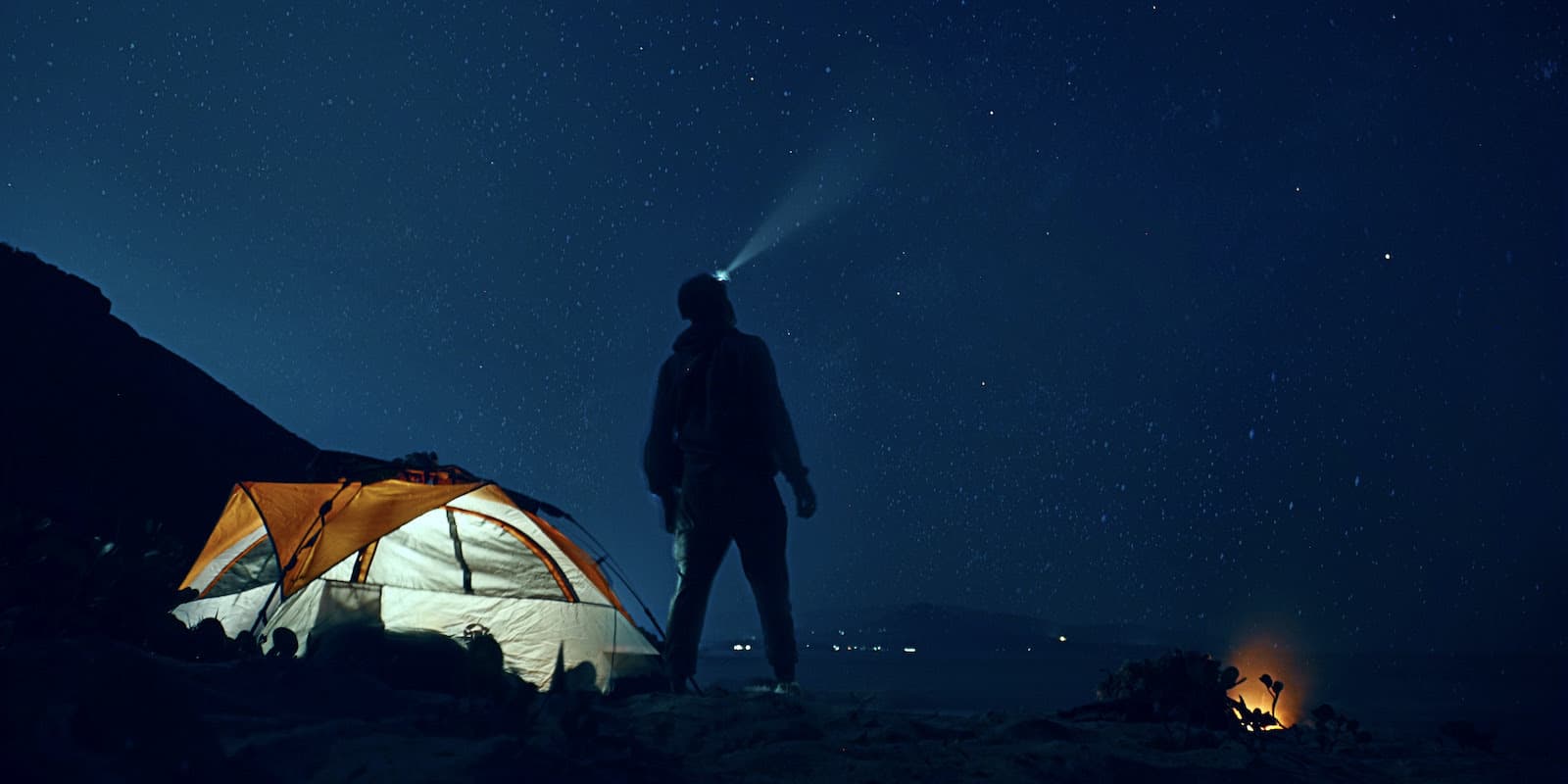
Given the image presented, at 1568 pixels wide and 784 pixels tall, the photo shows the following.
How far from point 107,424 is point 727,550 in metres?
17.1

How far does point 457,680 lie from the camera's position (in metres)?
6.36

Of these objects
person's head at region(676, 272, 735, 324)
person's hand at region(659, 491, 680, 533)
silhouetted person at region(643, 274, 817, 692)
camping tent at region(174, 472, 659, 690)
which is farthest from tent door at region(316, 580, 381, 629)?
person's head at region(676, 272, 735, 324)

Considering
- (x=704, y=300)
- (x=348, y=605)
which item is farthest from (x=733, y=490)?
(x=348, y=605)

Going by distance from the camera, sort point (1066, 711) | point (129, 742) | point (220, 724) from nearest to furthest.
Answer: point (129, 742) → point (220, 724) → point (1066, 711)

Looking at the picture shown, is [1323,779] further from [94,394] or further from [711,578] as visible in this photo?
[94,394]

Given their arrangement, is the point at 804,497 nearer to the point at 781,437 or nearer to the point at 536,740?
the point at 781,437

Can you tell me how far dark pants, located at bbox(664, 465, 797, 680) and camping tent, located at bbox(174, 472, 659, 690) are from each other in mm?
1913

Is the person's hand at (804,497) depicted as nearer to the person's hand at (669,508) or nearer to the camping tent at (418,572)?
the person's hand at (669,508)

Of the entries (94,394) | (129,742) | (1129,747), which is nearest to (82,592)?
(129,742)

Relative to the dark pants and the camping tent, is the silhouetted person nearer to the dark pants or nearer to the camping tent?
the dark pants

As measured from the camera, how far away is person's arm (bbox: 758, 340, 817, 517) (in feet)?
20.4

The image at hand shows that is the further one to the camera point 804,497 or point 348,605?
point 348,605

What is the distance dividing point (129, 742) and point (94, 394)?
19807 millimetres

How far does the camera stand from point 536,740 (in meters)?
3.38
